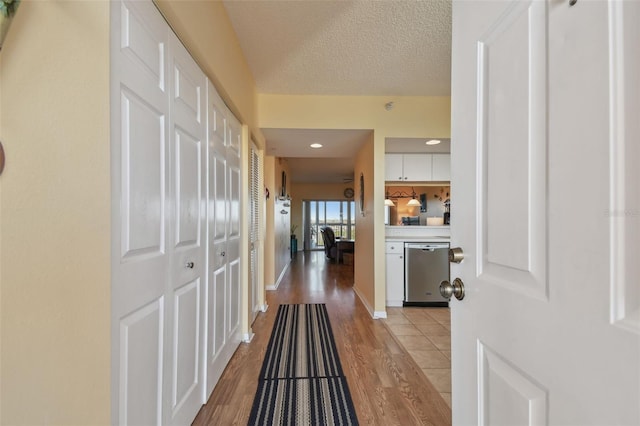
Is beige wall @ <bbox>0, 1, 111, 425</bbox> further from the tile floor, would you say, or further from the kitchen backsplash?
the kitchen backsplash

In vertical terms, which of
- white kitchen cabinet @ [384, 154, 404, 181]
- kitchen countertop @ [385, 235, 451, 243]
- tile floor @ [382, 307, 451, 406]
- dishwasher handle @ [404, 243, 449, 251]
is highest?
white kitchen cabinet @ [384, 154, 404, 181]

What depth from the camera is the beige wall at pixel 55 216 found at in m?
0.73

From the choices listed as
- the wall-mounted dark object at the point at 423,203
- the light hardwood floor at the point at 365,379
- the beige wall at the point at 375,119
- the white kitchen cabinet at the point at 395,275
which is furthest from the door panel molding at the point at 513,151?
the wall-mounted dark object at the point at 423,203

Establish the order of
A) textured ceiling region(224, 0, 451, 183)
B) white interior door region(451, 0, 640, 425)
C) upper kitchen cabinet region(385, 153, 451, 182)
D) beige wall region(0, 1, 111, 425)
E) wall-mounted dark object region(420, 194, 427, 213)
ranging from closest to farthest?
white interior door region(451, 0, 640, 425) → beige wall region(0, 1, 111, 425) → textured ceiling region(224, 0, 451, 183) → upper kitchen cabinet region(385, 153, 451, 182) → wall-mounted dark object region(420, 194, 427, 213)

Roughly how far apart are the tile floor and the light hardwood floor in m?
0.05

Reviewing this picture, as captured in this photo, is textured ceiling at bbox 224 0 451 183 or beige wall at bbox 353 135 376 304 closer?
textured ceiling at bbox 224 0 451 183

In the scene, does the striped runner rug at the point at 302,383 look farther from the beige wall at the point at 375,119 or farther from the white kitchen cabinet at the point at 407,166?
the white kitchen cabinet at the point at 407,166

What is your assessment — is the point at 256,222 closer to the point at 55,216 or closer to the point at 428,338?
the point at 428,338

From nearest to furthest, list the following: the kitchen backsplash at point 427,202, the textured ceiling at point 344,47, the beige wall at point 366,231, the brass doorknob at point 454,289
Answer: the brass doorknob at point 454,289 → the textured ceiling at point 344,47 → the beige wall at point 366,231 → the kitchen backsplash at point 427,202

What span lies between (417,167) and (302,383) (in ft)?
10.9

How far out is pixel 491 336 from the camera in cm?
71

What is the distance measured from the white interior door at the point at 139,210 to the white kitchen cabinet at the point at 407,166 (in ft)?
11.3

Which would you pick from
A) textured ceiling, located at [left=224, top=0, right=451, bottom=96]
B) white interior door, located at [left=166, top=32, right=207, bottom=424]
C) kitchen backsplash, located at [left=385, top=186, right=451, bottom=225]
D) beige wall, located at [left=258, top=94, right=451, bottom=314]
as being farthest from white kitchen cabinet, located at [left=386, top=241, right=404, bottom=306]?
white interior door, located at [left=166, top=32, right=207, bottom=424]

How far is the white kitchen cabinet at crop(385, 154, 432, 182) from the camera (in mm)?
4281
